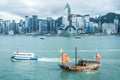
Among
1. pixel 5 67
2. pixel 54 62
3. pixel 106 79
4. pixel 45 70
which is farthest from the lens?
pixel 54 62

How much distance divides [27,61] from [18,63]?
2.96m

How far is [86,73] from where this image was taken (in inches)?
1957

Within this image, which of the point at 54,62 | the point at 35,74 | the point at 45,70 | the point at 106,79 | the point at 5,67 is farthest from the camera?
the point at 54,62

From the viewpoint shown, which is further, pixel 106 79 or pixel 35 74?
pixel 35 74

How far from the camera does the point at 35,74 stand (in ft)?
162

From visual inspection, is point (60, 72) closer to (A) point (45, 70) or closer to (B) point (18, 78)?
(A) point (45, 70)

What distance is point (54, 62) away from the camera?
6112 centimetres

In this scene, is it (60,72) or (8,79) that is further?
(60,72)

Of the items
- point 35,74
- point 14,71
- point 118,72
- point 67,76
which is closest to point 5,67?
point 14,71

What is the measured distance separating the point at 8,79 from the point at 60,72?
7948 millimetres

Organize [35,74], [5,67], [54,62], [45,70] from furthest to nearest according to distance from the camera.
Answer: [54,62] → [5,67] → [45,70] → [35,74]

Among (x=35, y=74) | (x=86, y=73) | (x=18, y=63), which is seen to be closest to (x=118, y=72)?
(x=86, y=73)

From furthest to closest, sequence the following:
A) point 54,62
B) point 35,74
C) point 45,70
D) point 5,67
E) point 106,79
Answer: point 54,62 → point 5,67 → point 45,70 → point 35,74 → point 106,79

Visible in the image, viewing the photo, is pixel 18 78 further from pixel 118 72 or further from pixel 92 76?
pixel 118 72
